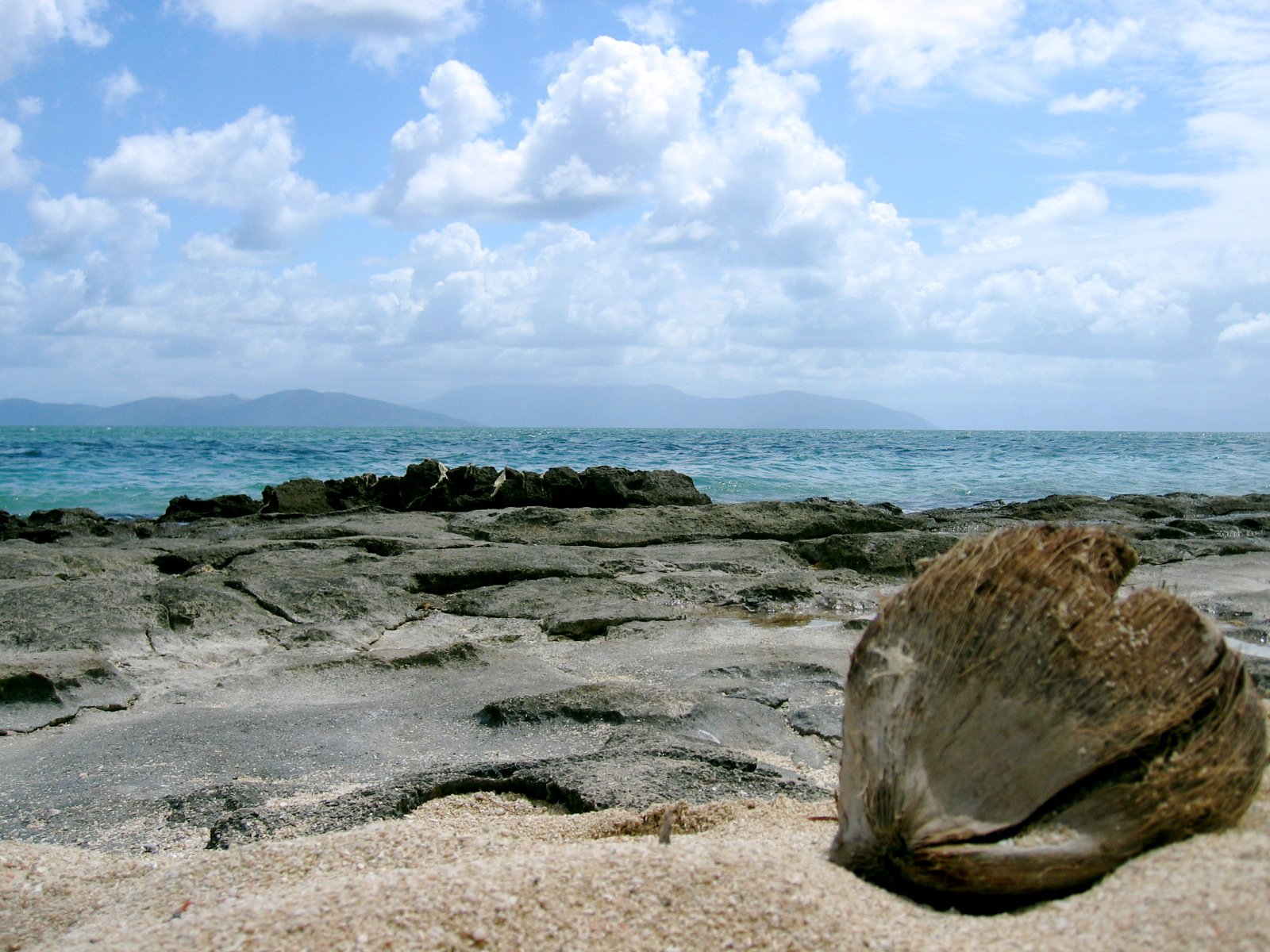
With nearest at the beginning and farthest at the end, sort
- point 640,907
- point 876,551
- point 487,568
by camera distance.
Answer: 1. point 640,907
2. point 487,568
3. point 876,551

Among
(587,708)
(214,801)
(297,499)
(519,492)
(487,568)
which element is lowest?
(214,801)

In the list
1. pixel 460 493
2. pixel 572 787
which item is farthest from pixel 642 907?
pixel 460 493

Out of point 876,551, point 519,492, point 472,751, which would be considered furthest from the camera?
point 519,492

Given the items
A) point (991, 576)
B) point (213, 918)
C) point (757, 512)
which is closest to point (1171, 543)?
point (757, 512)

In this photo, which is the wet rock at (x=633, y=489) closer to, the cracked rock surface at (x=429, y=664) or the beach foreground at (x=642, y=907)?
the cracked rock surface at (x=429, y=664)

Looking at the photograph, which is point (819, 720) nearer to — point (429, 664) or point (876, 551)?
point (429, 664)

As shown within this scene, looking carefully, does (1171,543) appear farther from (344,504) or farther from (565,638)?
(344,504)

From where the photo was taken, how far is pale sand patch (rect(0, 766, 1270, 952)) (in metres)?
1.81

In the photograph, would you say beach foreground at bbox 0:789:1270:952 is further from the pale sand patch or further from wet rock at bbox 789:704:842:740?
wet rock at bbox 789:704:842:740

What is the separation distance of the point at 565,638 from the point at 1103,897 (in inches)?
171

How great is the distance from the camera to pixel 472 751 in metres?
3.89

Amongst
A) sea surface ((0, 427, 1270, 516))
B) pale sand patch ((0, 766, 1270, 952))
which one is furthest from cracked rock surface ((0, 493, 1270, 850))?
sea surface ((0, 427, 1270, 516))

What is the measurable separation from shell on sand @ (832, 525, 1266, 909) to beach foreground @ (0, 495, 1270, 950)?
0.07m

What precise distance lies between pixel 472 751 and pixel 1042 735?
8.11 ft
